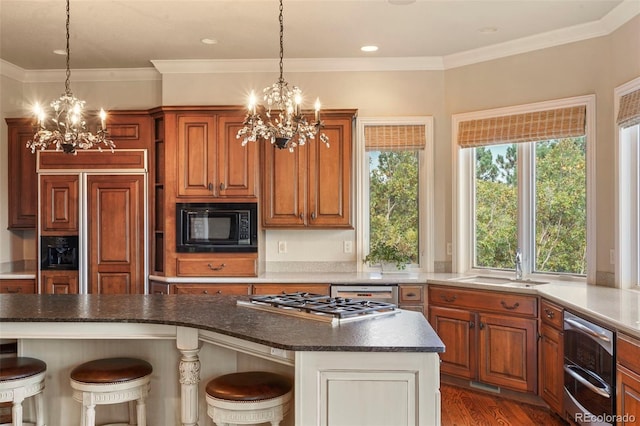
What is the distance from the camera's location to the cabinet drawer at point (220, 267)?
449 centimetres

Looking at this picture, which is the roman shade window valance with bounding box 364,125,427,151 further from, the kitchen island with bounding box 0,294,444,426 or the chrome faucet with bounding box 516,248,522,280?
the kitchen island with bounding box 0,294,444,426

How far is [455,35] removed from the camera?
4207 millimetres

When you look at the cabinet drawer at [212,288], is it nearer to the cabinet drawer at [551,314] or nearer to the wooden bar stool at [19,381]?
the wooden bar stool at [19,381]

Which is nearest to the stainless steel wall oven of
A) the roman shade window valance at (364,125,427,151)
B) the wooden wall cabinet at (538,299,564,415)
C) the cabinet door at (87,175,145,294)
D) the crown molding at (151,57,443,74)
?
the wooden wall cabinet at (538,299,564,415)

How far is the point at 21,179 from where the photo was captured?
4988 mm

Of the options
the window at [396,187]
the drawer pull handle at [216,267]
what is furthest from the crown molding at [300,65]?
the drawer pull handle at [216,267]

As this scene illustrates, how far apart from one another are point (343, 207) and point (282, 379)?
2.33 metres

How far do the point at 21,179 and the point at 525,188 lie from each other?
4.58 meters

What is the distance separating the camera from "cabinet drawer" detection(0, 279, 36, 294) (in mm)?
4707

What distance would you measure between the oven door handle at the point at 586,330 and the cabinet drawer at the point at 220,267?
246cm

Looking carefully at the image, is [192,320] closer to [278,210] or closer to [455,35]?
[278,210]

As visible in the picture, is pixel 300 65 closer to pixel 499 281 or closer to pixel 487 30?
pixel 487 30

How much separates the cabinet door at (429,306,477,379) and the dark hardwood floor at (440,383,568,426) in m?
0.17

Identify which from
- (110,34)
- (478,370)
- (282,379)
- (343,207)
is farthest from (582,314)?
(110,34)
